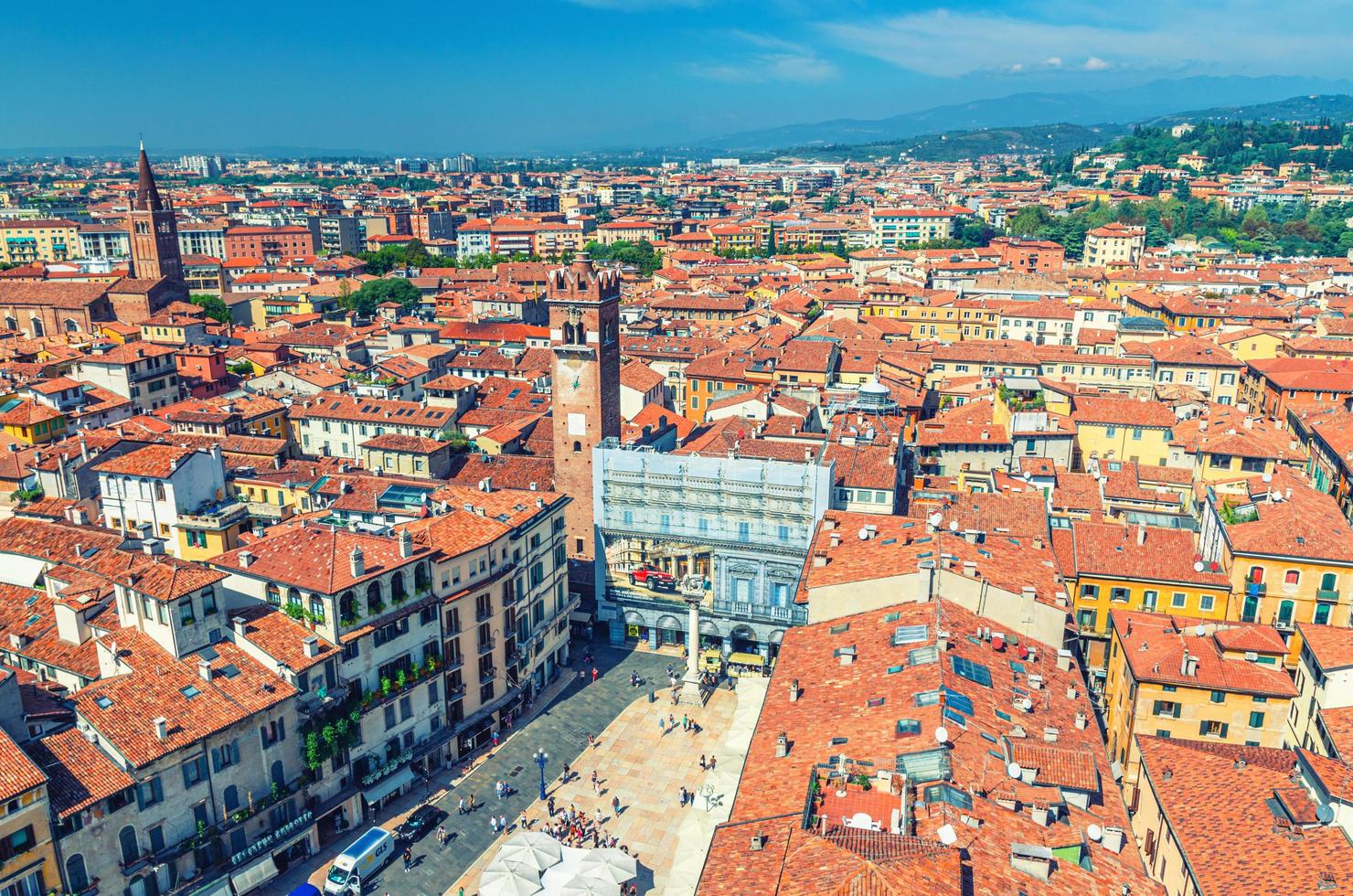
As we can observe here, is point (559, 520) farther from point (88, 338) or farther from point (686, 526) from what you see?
point (88, 338)

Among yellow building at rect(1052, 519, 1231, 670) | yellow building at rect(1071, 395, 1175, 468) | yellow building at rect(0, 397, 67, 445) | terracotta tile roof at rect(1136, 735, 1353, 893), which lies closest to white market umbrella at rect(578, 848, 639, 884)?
terracotta tile roof at rect(1136, 735, 1353, 893)

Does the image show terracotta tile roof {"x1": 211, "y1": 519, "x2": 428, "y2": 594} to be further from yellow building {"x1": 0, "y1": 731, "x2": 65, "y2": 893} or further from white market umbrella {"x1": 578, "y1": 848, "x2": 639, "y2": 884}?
white market umbrella {"x1": 578, "y1": 848, "x2": 639, "y2": 884}

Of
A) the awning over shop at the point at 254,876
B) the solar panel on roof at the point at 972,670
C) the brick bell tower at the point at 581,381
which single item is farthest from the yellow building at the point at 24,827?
the brick bell tower at the point at 581,381

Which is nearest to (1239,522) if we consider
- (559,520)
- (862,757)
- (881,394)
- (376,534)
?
(881,394)

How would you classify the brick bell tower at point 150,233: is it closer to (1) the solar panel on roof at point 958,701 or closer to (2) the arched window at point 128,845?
(2) the arched window at point 128,845

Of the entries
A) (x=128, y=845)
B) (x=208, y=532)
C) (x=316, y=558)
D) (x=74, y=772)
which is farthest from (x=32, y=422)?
(x=128, y=845)

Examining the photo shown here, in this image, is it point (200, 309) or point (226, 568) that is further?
point (200, 309)
